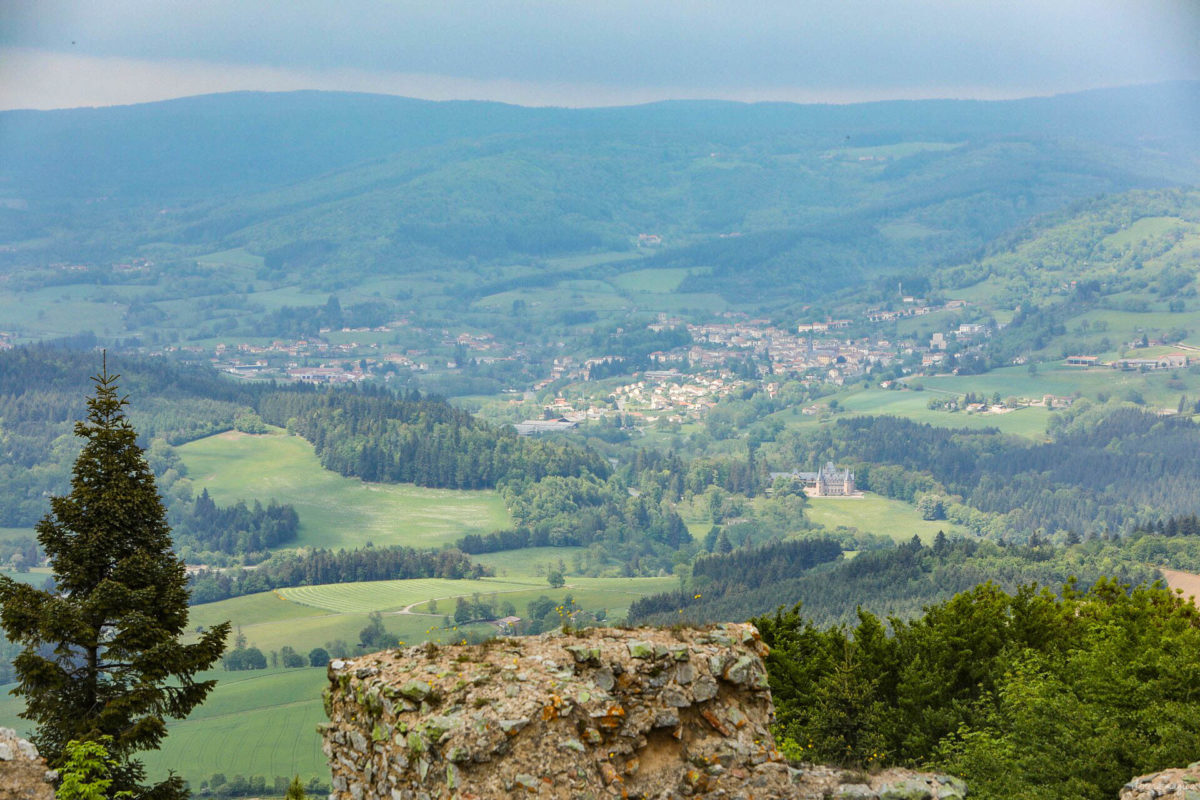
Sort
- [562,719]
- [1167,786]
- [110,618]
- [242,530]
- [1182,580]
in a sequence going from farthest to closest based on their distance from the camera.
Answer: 1. [242,530]
2. [1182,580]
3. [110,618]
4. [1167,786]
5. [562,719]

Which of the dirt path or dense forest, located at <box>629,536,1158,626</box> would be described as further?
dense forest, located at <box>629,536,1158,626</box>

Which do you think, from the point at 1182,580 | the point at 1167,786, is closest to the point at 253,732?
the point at 1182,580

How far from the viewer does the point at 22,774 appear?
56.4ft

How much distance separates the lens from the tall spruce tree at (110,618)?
1864 centimetres

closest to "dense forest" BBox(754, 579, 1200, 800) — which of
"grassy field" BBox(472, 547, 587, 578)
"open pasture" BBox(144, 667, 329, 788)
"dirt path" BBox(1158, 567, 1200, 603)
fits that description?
"open pasture" BBox(144, 667, 329, 788)

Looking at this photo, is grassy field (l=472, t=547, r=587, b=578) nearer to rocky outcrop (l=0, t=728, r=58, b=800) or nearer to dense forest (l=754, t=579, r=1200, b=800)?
dense forest (l=754, t=579, r=1200, b=800)

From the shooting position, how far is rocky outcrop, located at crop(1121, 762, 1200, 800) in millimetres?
17094

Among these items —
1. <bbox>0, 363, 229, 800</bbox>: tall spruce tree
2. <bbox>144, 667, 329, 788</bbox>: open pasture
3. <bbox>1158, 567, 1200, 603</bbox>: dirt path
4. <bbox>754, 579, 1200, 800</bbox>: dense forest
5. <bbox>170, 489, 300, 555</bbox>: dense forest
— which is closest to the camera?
<bbox>0, 363, 229, 800</bbox>: tall spruce tree

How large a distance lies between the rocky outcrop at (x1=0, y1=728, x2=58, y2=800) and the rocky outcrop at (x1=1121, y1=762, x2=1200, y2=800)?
54.3 feet

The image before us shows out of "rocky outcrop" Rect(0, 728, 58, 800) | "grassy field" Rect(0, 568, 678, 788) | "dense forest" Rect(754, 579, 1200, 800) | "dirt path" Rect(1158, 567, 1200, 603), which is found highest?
"rocky outcrop" Rect(0, 728, 58, 800)

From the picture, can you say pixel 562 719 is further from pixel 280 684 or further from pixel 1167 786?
pixel 280 684

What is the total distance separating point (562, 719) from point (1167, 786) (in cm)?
964

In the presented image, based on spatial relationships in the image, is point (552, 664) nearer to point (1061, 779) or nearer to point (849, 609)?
point (1061, 779)

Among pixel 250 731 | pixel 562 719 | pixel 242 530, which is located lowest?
pixel 242 530
